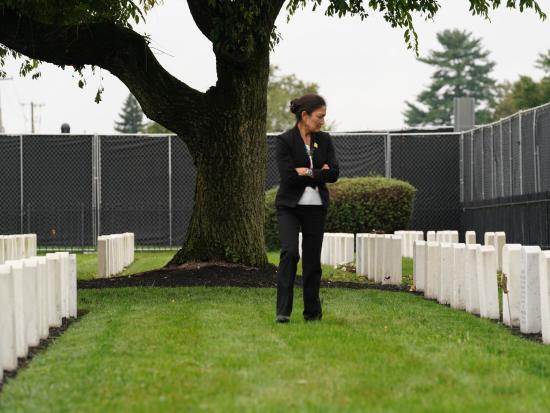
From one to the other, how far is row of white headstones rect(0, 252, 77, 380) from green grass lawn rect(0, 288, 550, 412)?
20cm

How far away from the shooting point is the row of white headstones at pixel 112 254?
1942 centimetres

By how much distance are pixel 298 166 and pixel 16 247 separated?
10.1 meters

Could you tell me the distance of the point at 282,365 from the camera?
7.77 meters

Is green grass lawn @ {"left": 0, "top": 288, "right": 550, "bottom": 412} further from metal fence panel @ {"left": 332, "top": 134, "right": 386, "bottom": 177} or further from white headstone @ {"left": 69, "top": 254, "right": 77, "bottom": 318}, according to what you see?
metal fence panel @ {"left": 332, "top": 134, "right": 386, "bottom": 177}

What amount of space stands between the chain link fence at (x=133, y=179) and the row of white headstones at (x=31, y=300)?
19.1 meters

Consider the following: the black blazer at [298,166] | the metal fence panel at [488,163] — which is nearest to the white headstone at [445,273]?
the black blazer at [298,166]

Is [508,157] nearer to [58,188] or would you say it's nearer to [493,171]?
[493,171]

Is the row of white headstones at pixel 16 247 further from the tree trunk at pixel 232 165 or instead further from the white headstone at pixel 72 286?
the white headstone at pixel 72 286

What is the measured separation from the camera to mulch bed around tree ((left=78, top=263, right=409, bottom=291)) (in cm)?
1560

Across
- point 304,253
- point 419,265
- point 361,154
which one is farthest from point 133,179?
point 304,253

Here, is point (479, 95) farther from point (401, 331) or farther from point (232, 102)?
point (401, 331)

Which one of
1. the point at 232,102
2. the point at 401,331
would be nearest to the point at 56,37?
the point at 232,102

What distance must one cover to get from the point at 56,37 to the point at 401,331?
8.33 metres

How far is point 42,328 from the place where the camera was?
9.89 metres
